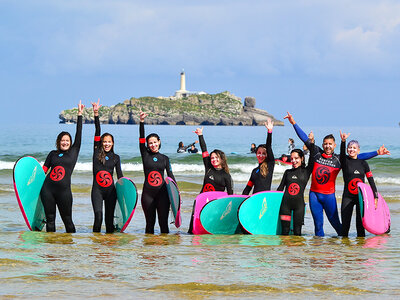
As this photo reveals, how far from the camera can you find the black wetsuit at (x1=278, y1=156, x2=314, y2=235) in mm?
7902

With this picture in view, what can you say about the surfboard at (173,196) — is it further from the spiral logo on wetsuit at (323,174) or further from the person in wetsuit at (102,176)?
the spiral logo on wetsuit at (323,174)

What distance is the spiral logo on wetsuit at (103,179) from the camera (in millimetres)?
7914

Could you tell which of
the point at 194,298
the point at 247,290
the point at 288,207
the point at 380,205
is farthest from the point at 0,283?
the point at 380,205

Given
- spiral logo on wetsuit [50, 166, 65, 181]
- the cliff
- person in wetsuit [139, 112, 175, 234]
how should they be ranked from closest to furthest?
spiral logo on wetsuit [50, 166, 65, 181]
person in wetsuit [139, 112, 175, 234]
the cliff

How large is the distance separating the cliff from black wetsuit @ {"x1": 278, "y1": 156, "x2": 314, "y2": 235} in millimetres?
154059

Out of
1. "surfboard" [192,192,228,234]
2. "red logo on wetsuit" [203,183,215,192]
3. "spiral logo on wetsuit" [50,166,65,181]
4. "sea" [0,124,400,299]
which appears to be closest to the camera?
"sea" [0,124,400,299]

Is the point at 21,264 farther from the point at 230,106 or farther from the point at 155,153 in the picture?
the point at 230,106

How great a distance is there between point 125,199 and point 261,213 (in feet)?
6.30

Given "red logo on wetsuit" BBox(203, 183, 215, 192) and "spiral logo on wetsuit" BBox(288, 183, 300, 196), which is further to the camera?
"red logo on wetsuit" BBox(203, 183, 215, 192)

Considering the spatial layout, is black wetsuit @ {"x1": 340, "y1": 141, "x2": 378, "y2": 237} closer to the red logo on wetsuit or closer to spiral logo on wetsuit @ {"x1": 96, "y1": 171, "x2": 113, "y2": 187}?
the red logo on wetsuit

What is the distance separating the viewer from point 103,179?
792 cm

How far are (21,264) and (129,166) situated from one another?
22.8m

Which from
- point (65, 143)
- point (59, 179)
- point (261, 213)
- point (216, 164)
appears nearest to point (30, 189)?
point (59, 179)

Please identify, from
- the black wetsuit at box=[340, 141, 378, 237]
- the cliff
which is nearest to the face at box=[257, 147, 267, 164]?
the black wetsuit at box=[340, 141, 378, 237]
